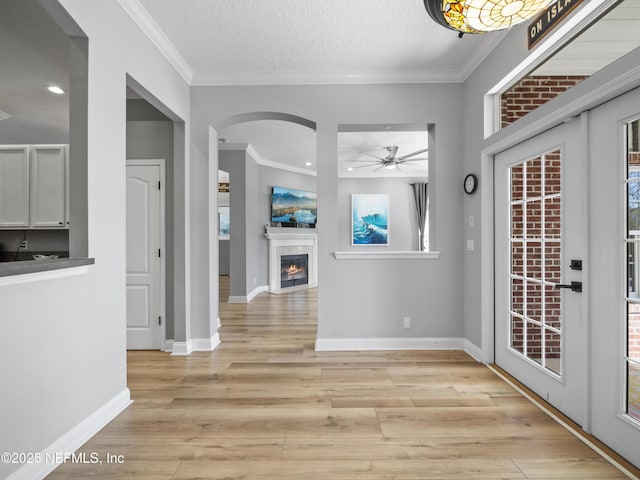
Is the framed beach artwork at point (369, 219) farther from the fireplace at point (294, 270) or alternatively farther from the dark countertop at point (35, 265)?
the dark countertop at point (35, 265)

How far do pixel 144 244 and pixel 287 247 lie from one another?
4.08 metres

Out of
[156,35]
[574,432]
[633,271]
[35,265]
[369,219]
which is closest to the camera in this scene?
[35,265]

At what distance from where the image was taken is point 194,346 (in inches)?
136

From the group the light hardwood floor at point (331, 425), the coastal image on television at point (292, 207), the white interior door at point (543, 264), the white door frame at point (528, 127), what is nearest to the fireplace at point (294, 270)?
the coastal image on television at point (292, 207)

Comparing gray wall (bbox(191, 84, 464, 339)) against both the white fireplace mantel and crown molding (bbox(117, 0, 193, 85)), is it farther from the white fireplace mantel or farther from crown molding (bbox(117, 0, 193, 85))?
the white fireplace mantel

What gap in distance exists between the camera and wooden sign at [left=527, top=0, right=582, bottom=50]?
1954 mm

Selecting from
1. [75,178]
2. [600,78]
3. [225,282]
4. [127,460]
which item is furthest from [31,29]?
[225,282]

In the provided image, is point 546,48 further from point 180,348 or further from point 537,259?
point 180,348

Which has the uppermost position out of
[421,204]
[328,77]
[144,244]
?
[328,77]

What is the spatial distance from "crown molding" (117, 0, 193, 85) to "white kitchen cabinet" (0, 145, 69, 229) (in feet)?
5.26

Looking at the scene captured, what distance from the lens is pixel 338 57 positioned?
3.11m

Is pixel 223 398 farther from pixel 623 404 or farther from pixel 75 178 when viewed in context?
pixel 623 404

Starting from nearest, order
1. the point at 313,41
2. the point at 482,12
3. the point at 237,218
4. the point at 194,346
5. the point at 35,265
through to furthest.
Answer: the point at 482,12 → the point at 35,265 → the point at 313,41 → the point at 194,346 → the point at 237,218

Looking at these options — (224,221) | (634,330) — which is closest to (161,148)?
(634,330)
